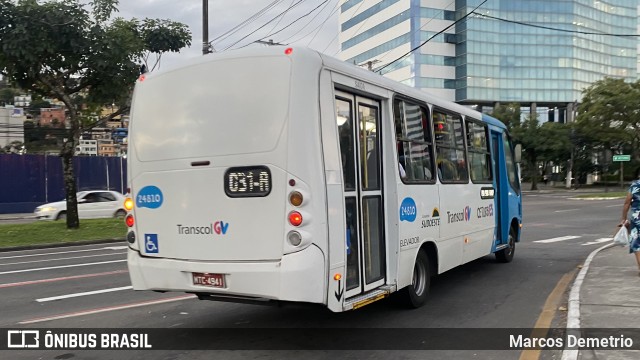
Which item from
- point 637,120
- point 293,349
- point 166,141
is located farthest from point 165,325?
point 637,120

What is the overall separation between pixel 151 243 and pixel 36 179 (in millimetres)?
27519

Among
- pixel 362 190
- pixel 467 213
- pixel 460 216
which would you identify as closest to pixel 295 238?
pixel 362 190

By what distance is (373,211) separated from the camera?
596 cm

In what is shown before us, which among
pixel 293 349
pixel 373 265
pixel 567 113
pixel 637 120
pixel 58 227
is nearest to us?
pixel 293 349

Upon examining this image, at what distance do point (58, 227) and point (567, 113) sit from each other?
82.8 metres

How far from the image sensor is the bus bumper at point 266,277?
4.82 meters

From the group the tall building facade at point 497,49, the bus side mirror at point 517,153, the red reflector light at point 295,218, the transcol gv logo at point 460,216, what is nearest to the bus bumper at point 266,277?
the red reflector light at point 295,218

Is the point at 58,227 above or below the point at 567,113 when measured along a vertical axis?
below

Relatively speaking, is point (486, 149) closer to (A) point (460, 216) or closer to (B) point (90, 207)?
(A) point (460, 216)

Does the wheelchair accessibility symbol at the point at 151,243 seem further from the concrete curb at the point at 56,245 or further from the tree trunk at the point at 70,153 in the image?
the tree trunk at the point at 70,153

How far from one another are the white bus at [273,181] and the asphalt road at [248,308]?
0.62 m

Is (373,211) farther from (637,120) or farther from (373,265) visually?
(637,120)

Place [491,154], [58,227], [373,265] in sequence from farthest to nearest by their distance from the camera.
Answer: [58,227] < [491,154] < [373,265]

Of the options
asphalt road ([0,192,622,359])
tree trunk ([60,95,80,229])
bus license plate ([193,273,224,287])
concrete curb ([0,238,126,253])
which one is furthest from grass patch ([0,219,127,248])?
bus license plate ([193,273,224,287])
